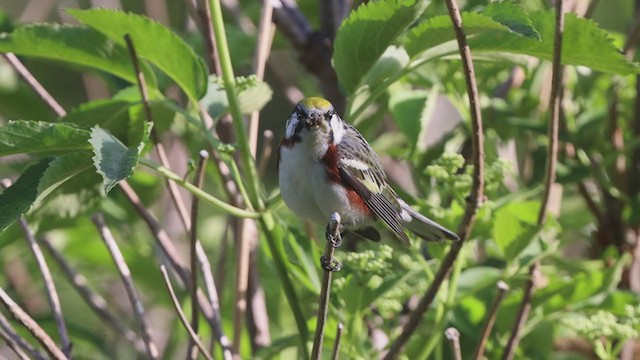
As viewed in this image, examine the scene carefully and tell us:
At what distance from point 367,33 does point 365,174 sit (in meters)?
0.51

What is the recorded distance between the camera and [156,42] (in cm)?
170

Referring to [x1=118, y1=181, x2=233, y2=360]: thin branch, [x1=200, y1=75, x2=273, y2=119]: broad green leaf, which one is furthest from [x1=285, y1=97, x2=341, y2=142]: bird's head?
[x1=118, y1=181, x2=233, y2=360]: thin branch

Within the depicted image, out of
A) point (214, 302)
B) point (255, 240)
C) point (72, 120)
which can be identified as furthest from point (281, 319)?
point (72, 120)

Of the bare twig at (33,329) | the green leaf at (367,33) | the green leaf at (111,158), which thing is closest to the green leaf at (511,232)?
the green leaf at (367,33)

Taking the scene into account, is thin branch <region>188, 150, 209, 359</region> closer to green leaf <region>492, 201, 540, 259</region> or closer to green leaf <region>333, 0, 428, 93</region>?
green leaf <region>333, 0, 428, 93</region>

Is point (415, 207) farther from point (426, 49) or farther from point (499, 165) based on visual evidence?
point (426, 49)

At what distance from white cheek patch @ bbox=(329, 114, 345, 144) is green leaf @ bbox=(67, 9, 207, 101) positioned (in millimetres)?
446

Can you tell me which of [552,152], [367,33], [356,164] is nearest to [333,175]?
[356,164]

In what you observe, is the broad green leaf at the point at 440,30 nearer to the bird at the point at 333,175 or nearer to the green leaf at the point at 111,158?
the bird at the point at 333,175

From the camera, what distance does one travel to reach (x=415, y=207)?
1922 mm

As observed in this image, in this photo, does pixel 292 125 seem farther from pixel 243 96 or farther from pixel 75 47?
pixel 75 47

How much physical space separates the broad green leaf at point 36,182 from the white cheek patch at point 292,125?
2.24 ft

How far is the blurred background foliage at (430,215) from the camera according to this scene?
1.79 meters

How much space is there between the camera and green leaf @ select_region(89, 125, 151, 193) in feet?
4.36
